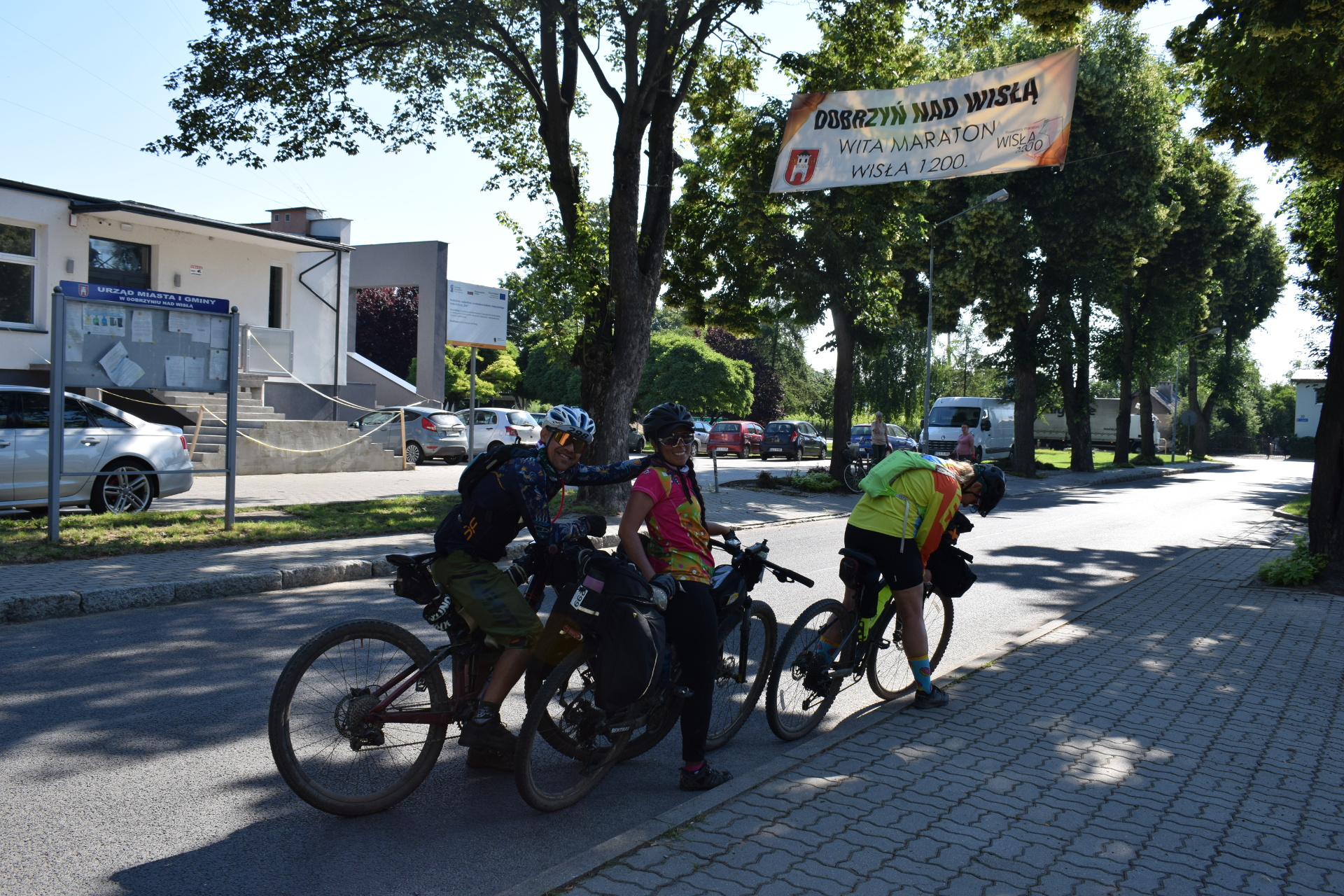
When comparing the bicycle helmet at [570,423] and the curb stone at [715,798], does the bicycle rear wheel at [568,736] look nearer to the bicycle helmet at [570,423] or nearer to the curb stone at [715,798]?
the curb stone at [715,798]

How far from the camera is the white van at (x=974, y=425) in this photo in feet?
123

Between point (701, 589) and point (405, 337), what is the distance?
53.0 meters

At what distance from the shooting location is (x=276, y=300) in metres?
25.3

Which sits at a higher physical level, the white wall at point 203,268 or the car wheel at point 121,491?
the white wall at point 203,268

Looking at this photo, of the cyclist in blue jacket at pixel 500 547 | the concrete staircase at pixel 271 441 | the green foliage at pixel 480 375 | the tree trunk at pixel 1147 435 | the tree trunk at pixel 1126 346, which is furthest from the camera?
the green foliage at pixel 480 375

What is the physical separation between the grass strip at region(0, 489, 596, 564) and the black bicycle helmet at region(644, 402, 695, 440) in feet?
14.5

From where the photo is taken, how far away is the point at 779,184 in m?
14.8

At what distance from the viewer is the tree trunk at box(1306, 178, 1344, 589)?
35.4ft

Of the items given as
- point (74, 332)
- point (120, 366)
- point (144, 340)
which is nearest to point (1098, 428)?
point (144, 340)

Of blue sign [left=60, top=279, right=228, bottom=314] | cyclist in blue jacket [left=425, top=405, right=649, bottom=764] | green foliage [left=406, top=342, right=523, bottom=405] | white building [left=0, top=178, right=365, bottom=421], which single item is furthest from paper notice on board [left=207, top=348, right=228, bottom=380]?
green foliage [left=406, top=342, right=523, bottom=405]

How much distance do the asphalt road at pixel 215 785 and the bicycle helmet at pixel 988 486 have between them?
1.44 metres

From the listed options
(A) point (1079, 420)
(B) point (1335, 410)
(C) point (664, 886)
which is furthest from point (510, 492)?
(A) point (1079, 420)

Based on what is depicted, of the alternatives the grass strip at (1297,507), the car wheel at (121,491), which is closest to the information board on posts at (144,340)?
the car wheel at (121,491)

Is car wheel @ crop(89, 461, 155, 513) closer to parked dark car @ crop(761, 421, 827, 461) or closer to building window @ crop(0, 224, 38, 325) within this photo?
building window @ crop(0, 224, 38, 325)
